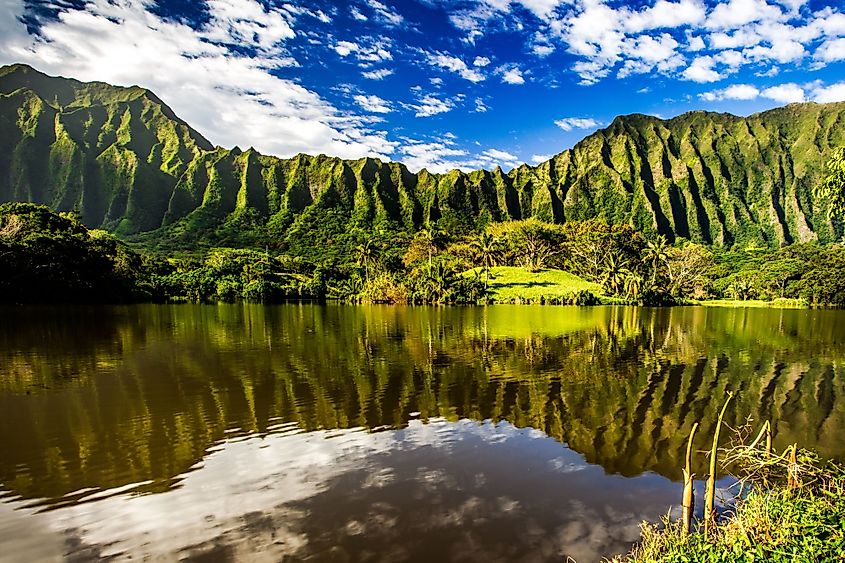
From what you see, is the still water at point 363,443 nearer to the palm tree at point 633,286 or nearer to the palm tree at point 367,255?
the palm tree at point 633,286

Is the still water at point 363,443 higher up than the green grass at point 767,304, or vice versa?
the still water at point 363,443

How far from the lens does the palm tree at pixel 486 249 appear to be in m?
115

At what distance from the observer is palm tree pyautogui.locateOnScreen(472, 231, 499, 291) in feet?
377

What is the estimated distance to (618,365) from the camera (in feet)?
96.5

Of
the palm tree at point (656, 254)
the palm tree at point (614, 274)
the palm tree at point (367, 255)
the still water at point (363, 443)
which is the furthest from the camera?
the palm tree at point (367, 255)

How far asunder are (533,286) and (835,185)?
84.2 m

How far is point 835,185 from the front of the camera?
22047 millimetres

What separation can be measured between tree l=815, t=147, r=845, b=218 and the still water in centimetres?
897

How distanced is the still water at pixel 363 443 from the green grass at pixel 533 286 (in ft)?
215

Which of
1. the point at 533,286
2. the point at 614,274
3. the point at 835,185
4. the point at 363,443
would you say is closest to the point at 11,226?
the point at 533,286

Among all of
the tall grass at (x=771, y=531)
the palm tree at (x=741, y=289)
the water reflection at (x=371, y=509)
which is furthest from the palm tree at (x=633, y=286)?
the tall grass at (x=771, y=531)

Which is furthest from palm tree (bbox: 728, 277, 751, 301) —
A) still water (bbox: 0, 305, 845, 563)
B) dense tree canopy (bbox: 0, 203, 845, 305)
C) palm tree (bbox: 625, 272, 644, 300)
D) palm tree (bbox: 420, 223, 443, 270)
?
still water (bbox: 0, 305, 845, 563)

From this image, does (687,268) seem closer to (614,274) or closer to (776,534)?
(614,274)

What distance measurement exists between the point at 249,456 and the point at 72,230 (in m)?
112
